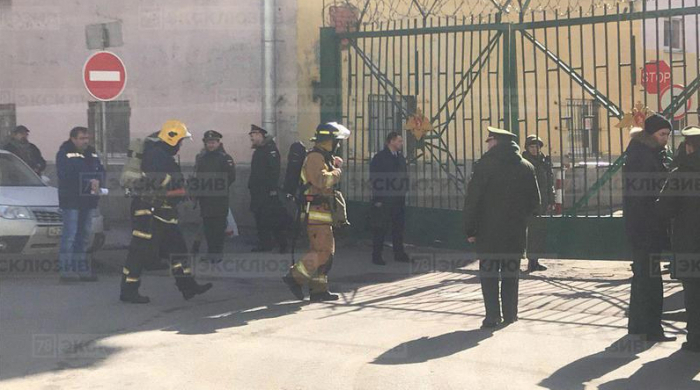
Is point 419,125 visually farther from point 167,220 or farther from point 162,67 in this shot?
point 162,67

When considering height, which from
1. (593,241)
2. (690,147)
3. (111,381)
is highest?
(690,147)

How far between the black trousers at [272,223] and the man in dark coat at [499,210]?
5220mm

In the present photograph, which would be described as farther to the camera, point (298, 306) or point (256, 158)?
point (256, 158)

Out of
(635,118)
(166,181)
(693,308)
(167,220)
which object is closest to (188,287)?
(167,220)

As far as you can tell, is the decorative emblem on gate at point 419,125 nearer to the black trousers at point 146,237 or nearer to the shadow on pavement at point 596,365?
the black trousers at point 146,237

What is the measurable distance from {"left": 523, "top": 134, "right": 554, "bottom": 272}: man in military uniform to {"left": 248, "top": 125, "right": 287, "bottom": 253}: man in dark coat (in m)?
3.38

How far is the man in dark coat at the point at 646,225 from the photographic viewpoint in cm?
806

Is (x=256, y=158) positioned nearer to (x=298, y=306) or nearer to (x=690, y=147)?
(x=298, y=306)

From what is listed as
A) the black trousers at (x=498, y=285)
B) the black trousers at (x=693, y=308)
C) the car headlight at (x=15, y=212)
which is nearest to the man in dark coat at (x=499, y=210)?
the black trousers at (x=498, y=285)

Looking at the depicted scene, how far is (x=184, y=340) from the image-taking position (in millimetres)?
8320

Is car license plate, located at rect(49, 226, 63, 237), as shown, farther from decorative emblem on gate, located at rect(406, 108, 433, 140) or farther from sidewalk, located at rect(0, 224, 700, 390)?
decorative emblem on gate, located at rect(406, 108, 433, 140)

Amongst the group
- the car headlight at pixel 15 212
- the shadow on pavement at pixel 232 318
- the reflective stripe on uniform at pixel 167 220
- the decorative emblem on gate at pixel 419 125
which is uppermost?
the decorative emblem on gate at pixel 419 125

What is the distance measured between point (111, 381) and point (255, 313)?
2.86 meters

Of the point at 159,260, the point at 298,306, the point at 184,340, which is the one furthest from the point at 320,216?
the point at 159,260
